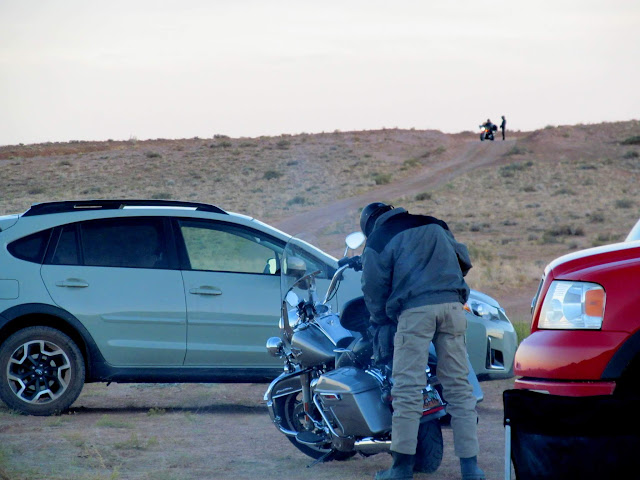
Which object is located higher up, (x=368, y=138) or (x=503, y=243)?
(x=368, y=138)

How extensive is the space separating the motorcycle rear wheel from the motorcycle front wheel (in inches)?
21.5

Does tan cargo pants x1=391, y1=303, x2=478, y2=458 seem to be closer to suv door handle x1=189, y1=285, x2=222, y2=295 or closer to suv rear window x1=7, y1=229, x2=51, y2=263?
suv door handle x1=189, y1=285, x2=222, y2=295

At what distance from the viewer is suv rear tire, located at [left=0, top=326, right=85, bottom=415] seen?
25.0 feet

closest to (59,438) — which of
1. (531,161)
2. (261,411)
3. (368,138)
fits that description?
(261,411)

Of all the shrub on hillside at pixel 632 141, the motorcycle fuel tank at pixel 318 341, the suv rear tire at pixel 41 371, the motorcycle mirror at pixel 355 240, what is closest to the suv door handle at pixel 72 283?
the suv rear tire at pixel 41 371

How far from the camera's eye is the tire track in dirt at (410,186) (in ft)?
109

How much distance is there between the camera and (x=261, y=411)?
27.0 ft

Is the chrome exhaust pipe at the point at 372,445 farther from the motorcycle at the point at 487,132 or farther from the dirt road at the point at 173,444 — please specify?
the motorcycle at the point at 487,132

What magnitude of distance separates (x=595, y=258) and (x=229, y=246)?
13.4 ft

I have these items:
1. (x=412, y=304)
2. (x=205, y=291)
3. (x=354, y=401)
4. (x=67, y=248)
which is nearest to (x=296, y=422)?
(x=354, y=401)

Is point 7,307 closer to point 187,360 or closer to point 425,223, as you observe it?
point 187,360

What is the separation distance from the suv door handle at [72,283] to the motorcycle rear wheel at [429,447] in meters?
3.35

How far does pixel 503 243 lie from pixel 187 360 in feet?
66.3

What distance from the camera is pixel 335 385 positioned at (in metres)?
5.50
